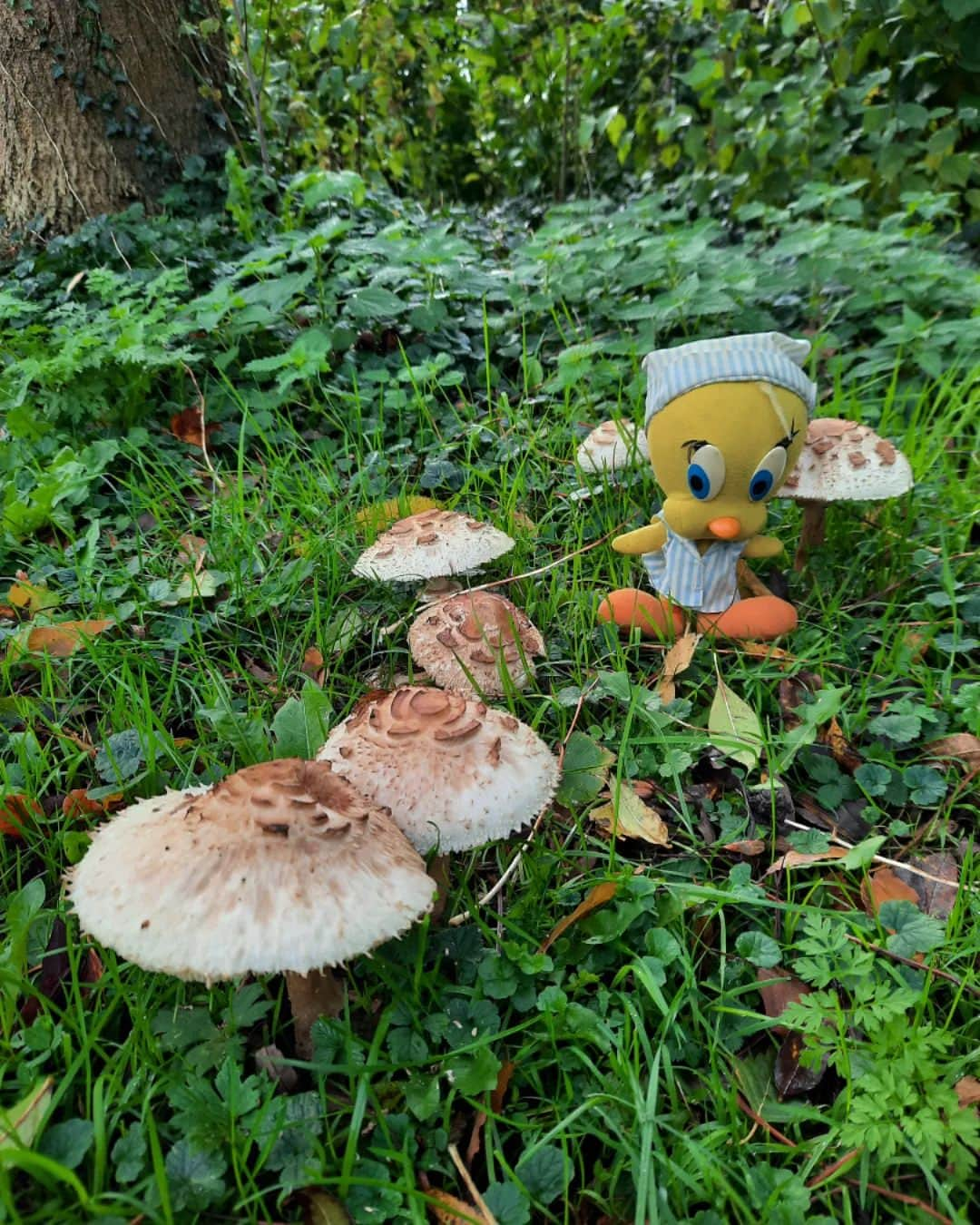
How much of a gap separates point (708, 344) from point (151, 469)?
2.36m

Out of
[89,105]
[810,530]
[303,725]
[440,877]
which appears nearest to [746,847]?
[440,877]

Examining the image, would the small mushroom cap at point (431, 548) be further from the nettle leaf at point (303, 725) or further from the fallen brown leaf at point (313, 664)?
the nettle leaf at point (303, 725)

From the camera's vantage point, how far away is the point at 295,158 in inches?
254

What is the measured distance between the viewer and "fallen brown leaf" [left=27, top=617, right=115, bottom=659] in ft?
7.93

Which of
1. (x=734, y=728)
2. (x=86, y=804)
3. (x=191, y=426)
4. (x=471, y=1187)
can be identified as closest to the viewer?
(x=471, y=1187)

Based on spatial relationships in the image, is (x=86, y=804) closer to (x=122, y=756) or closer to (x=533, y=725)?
(x=122, y=756)

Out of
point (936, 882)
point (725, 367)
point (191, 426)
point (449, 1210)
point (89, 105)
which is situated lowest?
point (936, 882)

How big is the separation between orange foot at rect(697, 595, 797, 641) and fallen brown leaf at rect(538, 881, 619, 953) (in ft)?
3.19

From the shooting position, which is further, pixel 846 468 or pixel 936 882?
pixel 846 468

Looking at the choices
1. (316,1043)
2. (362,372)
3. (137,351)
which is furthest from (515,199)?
(316,1043)

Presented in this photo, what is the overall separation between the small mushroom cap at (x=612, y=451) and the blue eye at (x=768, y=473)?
26.8 inches

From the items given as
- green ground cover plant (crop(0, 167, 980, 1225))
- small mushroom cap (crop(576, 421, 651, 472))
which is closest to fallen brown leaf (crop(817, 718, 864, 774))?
green ground cover plant (crop(0, 167, 980, 1225))

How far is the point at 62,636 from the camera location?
2.44m

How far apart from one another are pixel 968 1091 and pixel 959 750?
93 cm
